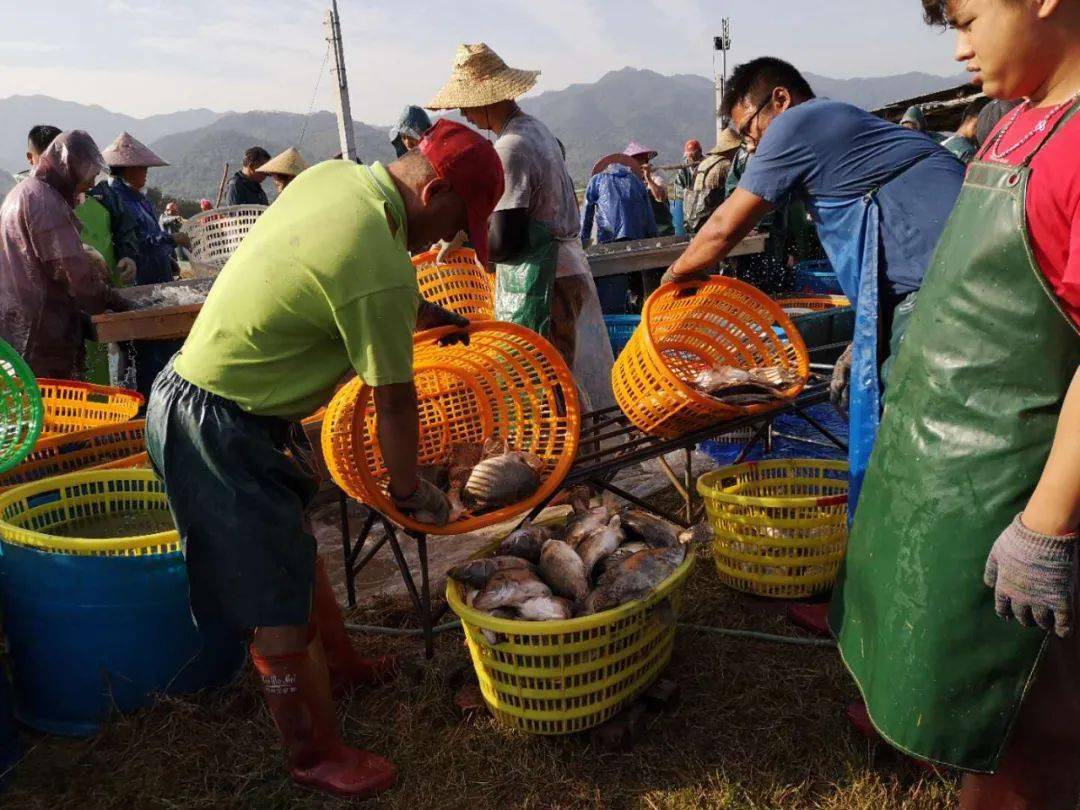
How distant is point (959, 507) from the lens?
1562mm

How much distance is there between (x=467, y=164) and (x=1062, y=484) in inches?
62.7

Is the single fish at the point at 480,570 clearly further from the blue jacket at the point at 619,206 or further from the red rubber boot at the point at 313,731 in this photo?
the blue jacket at the point at 619,206

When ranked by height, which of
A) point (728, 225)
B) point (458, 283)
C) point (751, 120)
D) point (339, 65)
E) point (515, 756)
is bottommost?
point (515, 756)

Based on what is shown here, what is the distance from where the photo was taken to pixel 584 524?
3.14m

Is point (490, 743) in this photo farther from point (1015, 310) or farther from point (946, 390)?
point (1015, 310)

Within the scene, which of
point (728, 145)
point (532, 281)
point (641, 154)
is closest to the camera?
point (532, 281)

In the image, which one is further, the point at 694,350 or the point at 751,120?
the point at 694,350

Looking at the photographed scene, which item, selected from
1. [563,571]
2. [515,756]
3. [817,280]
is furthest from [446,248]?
[817,280]

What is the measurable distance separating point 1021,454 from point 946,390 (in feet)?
0.59

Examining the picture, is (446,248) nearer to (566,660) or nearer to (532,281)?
(532,281)

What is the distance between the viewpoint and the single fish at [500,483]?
278 cm

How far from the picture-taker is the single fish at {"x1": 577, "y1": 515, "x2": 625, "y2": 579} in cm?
290

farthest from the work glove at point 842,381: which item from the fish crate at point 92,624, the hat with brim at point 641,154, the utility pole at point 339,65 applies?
the utility pole at point 339,65

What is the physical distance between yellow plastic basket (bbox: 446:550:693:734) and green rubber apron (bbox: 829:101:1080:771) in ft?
2.90
